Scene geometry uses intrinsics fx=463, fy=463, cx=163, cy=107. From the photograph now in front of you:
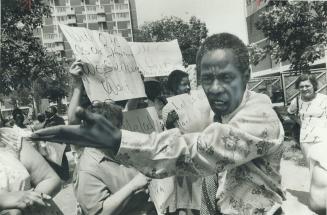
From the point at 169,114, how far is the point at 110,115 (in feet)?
4.56

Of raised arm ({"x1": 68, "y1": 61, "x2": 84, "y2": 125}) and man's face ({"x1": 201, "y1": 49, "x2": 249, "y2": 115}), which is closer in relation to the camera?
man's face ({"x1": 201, "y1": 49, "x2": 249, "y2": 115})

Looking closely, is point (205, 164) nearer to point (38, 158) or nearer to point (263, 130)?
point (263, 130)

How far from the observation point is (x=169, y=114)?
156 inches

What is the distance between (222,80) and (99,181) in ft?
4.20

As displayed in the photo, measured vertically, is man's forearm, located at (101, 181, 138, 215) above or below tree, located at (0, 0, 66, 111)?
below

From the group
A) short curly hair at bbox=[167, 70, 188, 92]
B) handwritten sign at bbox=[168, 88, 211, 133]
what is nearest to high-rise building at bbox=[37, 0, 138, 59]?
short curly hair at bbox=[167, 70, 188, 92]

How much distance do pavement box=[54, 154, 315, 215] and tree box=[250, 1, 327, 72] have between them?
7.07ft

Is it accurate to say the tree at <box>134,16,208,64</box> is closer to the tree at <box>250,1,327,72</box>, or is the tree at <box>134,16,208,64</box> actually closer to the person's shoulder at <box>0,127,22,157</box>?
the tree at <box>250,1,327,72</box>

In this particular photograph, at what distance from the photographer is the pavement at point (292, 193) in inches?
223

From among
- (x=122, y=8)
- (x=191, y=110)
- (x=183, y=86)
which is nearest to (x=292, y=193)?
(x=183, y=86)

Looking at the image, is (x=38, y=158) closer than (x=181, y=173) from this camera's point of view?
No

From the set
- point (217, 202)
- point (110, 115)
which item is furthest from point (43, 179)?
point (217, 202)

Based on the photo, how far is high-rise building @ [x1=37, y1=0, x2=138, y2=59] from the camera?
74.2 m

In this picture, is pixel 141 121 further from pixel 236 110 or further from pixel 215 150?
pixel 215 150
